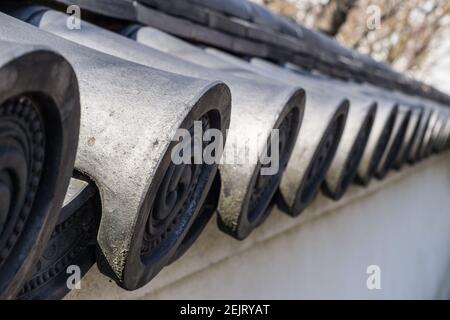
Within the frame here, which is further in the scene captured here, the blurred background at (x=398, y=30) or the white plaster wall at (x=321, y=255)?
the blurred background at (x=398, y=30)

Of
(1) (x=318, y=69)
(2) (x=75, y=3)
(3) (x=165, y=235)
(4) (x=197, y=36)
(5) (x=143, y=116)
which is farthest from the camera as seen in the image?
(1) (x=318, y=69)

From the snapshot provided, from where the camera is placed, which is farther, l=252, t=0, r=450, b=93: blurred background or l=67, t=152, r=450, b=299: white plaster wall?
l=252, t=0, r=450, b=93: blurred background

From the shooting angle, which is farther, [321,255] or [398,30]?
[398,30]

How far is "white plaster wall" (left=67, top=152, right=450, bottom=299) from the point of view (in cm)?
176

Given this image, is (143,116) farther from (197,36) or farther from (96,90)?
(197,36)

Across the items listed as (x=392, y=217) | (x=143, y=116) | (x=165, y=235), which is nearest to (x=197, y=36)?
(x=165, y=235)

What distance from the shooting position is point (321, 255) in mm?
3127

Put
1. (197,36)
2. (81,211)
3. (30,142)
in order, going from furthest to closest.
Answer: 1. (197,36)
2. (81,211)
3. (30,142)

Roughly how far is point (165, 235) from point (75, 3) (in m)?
0.75

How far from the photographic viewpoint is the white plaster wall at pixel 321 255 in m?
1.76

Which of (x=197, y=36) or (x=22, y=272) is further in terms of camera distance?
(x=197, y=36)

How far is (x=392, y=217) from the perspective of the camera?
190 inches
